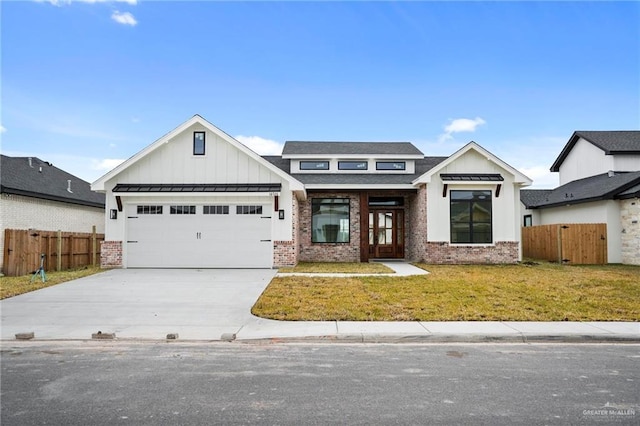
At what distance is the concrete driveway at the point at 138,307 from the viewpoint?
759 cm

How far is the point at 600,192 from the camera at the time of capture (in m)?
20.0

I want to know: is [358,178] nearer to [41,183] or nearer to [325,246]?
[325,246]

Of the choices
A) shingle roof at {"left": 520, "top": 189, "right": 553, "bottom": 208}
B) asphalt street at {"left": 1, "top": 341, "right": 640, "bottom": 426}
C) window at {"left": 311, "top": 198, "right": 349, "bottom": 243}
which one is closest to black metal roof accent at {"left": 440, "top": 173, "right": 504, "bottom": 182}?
window at {"left": 311, "top": 198, "right": 349, "bottom": 243}

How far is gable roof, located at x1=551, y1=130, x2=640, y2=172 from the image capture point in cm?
2322

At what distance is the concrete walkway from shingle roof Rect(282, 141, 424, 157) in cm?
1221

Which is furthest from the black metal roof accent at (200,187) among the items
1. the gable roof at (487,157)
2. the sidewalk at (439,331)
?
the sidewalk at (439,331)

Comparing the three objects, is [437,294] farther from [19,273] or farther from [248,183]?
[19,273]

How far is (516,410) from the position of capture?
410cm

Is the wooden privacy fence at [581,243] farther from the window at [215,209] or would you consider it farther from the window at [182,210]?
the window at [182,210]

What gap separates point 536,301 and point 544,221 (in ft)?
57.9

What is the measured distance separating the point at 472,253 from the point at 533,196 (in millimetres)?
11899

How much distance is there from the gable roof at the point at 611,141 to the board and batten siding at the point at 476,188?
338 inches

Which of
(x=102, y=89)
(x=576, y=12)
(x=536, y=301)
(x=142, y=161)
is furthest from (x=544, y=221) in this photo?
(x=102, y=89)

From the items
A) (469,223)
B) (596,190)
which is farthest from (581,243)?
(469,223)
